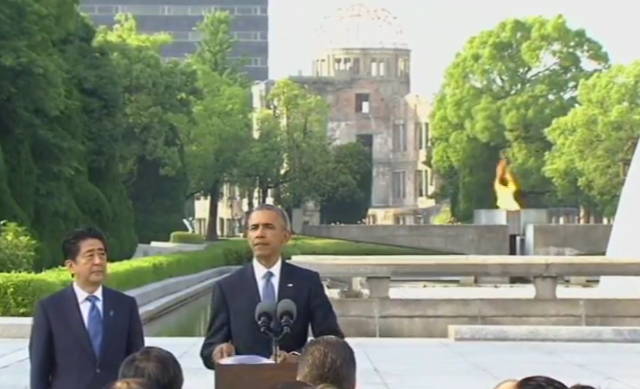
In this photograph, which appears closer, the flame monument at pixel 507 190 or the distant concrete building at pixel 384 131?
the flame monument at pixel 507 190

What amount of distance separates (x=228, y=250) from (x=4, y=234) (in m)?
20.3

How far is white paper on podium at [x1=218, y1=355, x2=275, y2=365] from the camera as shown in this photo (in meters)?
5.65

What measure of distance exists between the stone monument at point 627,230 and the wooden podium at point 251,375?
16618 mm

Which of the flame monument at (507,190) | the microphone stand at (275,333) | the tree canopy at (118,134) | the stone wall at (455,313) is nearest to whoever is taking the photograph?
the microphone stand at (275,333)

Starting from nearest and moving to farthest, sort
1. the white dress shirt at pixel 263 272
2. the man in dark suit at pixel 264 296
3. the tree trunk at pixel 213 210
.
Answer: the man in dark suit at pixel 264 296 < the white dress shirt at pixel 263 272 < the tree trunk at pixel 213 210

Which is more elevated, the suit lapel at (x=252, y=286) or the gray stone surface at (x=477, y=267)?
the suit lapel at (x=252, y=286)

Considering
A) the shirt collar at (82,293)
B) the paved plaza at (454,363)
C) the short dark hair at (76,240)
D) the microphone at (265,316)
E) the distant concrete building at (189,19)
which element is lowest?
the paved plaza at (454,363)

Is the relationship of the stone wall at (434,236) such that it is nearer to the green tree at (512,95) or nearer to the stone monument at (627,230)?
the green tree at (512,95)

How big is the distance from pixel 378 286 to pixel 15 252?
967 cm

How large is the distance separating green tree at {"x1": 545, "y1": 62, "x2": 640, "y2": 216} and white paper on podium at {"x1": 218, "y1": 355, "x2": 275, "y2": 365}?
4380cm

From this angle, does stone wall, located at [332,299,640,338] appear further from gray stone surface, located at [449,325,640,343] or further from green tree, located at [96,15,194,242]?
green tree, located at [96,15,194,242]

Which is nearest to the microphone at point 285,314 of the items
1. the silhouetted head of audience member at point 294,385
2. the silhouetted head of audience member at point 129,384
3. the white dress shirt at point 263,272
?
the white dress shirt at point 263,272

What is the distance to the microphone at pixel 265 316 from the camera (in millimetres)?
5965

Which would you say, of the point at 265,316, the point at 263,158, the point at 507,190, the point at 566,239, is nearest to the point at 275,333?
the point at 265,316
